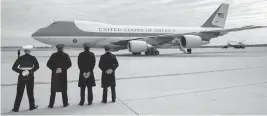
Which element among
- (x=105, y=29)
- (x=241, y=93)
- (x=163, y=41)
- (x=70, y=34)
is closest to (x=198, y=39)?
(x=163, y=41)

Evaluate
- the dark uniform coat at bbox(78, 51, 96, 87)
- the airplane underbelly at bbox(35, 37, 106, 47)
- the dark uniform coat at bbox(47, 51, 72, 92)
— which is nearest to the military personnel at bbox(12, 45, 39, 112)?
the dark uniform coat at bbox(47, 51, 72, 92)

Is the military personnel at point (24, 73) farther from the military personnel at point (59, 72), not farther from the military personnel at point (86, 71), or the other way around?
the military personnel at point (86, 71)

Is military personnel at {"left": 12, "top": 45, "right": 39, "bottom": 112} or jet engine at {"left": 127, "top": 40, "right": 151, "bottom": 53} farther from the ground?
jet engine at {"left": 127, "top": 40, "right": 151, "bottom": 53}

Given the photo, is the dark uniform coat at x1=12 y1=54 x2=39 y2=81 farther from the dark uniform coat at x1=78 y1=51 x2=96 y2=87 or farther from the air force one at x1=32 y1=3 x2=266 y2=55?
the air force one at x1=32 y1=3 x2=266 y2=55

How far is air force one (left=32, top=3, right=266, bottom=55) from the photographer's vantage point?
54.7ft

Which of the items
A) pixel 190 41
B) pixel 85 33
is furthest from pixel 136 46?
pixel 190 41

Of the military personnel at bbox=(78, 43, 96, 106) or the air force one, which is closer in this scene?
the military personnel at bbox=(78, 43, 96, 106)

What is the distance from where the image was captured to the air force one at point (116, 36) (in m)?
16.7

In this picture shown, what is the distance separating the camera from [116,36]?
18.7m

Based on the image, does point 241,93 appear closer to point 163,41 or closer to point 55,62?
point 55,62

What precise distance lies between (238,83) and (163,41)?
45.6 feet

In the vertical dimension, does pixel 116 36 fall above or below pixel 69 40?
above

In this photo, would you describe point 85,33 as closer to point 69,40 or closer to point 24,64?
point 69,40

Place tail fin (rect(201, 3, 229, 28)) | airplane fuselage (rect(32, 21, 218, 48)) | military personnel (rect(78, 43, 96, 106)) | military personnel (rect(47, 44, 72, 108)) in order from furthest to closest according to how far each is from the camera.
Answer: tail fin (rect(201, 3, 229, 28))
airplane fuselage (rect(32, 21, 218, 48))
military personnel (rect(78, 43, 96, 106))
military personnel (rect(47, 44, 72, 108))
